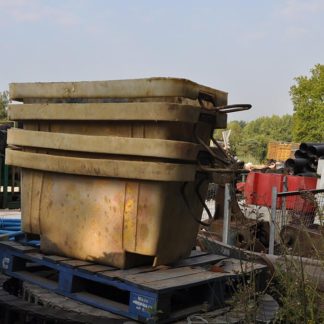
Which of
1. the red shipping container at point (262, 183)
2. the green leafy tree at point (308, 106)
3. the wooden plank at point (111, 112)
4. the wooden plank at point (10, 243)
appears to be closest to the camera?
the wooden plank at point (111, 112)

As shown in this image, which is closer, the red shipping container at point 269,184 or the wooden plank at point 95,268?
the wooden plank at point 95,268

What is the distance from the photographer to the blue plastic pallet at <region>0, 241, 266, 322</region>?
300 cm

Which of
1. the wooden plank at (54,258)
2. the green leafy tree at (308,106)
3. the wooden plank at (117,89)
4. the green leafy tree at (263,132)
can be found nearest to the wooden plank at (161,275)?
the wooden plank at (54,258)

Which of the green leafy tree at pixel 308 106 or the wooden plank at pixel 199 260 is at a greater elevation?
the green leafy tree at pixel 308 106

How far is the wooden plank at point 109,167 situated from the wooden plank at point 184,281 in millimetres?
639

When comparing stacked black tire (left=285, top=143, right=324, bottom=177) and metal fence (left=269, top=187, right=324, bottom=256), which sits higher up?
stacked black tire (left=285, top=143, right=324, bottom=177)

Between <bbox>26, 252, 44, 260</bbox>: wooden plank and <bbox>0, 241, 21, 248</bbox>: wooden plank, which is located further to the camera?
<bbox>0, 241, 21, 248</bbox>: wooden plank

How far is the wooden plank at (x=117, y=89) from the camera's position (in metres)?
3.10

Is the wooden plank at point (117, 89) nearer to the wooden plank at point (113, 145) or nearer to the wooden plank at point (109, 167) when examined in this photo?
the wooden plank at point (113, 145)

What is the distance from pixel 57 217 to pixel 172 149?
1.08m

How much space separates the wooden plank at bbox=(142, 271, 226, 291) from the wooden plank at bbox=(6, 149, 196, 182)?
0.64m

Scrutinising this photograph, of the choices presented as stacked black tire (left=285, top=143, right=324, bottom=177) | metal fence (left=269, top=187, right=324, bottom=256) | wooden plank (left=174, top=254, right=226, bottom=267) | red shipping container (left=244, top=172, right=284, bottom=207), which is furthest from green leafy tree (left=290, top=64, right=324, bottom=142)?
wooden plank (left=174, top=254, right=226, bottom=267)

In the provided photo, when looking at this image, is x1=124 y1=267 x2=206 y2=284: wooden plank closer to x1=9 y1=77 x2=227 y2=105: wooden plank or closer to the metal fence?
x1=9 y1=77 x2=227 y2=105: wooden plank

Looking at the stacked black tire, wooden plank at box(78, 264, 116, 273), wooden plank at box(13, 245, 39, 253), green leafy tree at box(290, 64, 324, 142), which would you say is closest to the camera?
wooden plank at box(78, 264, 116, 273)
